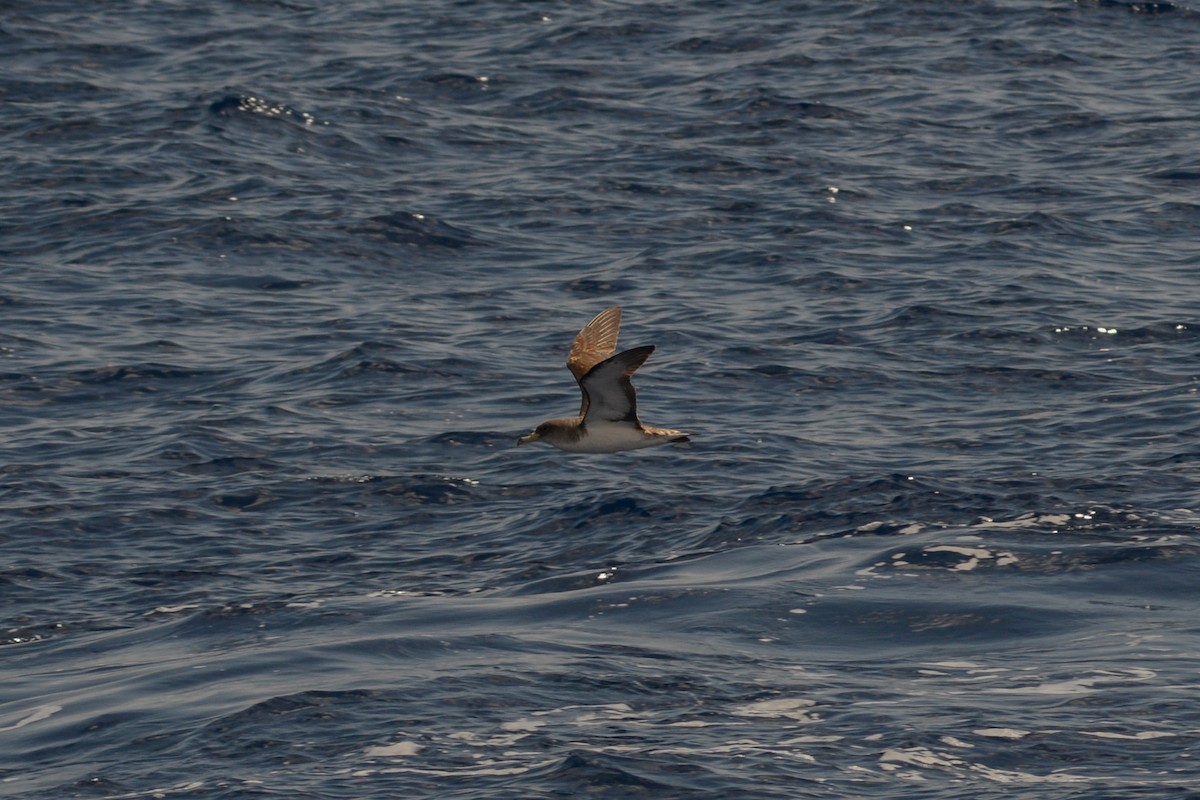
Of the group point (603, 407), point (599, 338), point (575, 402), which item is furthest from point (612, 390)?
point (575, 402)

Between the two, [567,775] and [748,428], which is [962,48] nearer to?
[748,428]

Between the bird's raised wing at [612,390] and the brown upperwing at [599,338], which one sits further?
the brown upperwing at [599,338]

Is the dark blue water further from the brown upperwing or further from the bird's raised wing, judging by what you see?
the brown upperwing

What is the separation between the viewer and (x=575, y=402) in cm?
2703

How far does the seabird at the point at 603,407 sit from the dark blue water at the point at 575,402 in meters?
2.40

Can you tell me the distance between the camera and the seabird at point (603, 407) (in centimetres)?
1814

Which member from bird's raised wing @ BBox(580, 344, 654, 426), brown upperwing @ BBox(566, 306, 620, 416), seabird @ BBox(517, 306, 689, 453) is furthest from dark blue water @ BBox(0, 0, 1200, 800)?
brown upperwing @ BBox(566, 306, 620, 416)

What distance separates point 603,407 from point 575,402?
8.10 metres

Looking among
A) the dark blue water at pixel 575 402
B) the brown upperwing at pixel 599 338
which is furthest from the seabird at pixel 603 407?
the dark blue water at pixel 575 402

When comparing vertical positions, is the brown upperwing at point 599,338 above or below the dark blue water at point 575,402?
above

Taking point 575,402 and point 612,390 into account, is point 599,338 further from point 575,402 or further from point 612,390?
point 575,402

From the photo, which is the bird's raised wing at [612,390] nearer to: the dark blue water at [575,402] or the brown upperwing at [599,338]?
the brown upperwing at [599,338]

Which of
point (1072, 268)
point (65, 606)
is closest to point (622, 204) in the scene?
point (1072, 268)

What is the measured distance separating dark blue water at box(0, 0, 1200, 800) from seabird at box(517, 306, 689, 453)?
7.86 ft
